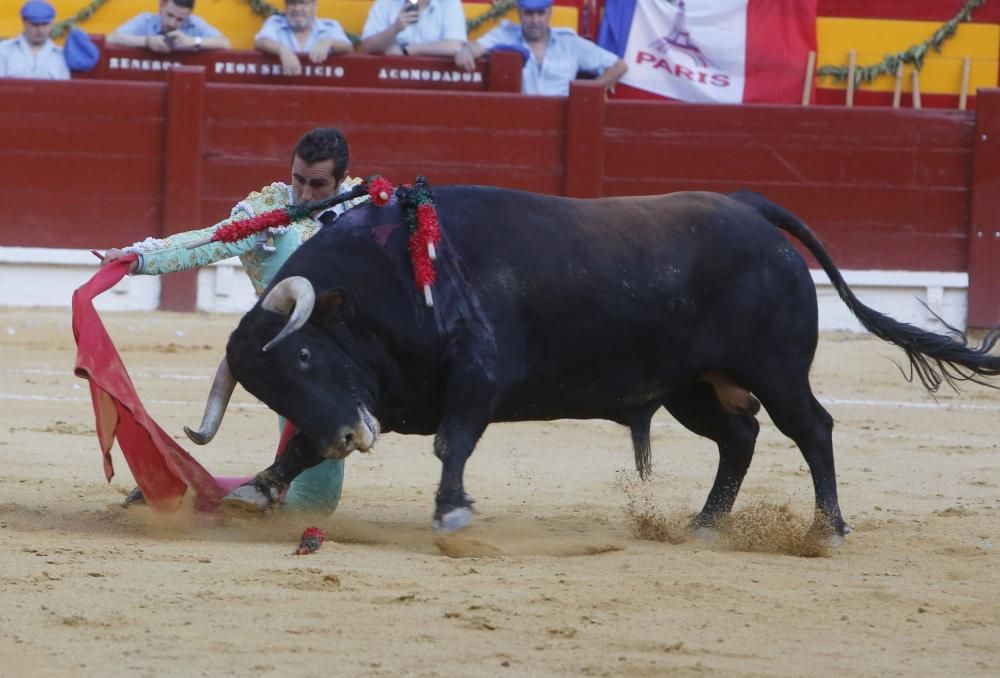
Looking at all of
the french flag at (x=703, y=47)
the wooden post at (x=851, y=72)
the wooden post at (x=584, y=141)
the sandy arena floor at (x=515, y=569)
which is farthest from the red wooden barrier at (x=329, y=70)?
the sandy arena floor at (x=515, y=569)

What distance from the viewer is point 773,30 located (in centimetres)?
934

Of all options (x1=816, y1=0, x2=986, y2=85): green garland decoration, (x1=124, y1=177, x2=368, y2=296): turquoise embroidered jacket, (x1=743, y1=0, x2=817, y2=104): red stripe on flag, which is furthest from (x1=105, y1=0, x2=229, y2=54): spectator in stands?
(x1=124, y1=177, x2=368, y2=296): turquoise embroidered jacket

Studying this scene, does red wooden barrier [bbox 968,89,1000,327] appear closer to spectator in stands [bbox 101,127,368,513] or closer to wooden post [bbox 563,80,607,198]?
wooden post [bbox 563,80,607,198]

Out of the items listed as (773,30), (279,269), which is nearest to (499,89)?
(773,30)

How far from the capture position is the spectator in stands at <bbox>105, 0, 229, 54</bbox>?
8586mm

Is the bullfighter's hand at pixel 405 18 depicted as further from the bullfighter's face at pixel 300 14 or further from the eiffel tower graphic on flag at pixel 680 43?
the eiffel tower graphic on flag at pixel 680 43

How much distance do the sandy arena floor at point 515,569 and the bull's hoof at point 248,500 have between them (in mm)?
61

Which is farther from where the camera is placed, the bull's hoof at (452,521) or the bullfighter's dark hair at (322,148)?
the bullfighter's dark hair at (322,148)

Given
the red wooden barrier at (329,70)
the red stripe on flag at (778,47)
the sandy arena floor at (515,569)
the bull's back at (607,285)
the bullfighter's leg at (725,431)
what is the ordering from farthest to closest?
the red stripe on flag at (778,47) → the red wooden barrier at (329,70) → the bullfighter's leg at (725,431) → the bull's back at (607,285) → the sandy arena floor at (515,569)

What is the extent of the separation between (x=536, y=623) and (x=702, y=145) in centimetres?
604

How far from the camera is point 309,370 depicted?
11.9 ft

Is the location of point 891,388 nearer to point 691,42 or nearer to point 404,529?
point 691,42

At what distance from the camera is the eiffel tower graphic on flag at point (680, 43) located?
916cm

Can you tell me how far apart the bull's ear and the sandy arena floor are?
507mm
